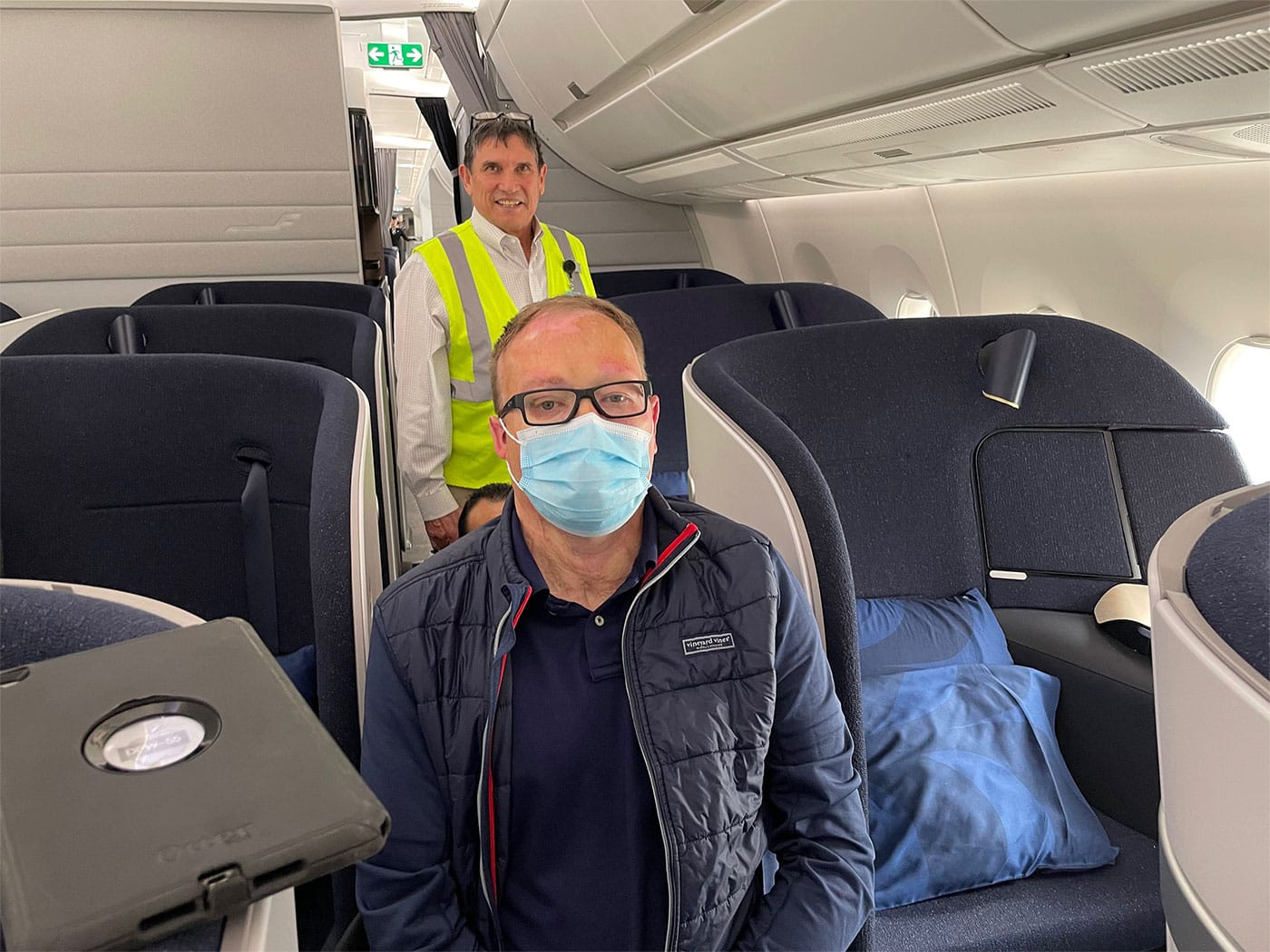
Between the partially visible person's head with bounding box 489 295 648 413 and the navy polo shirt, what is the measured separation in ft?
1.21

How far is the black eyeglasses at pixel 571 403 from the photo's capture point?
1426 millimetres

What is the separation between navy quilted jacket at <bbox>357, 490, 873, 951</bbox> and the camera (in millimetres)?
1260

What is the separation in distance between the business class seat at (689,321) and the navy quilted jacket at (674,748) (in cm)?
220

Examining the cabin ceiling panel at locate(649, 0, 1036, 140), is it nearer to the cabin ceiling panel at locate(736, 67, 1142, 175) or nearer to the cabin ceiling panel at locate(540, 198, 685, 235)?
the cabin ceiling panel at locate(736, 67, 1142, 175)

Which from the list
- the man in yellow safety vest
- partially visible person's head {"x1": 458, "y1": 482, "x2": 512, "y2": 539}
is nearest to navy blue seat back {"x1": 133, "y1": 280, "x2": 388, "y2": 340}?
the man in yellow safety vest

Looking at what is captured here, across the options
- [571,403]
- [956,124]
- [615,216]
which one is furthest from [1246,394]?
[615,216]

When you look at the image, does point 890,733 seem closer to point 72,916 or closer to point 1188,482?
point 1188,482

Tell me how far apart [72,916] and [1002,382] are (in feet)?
6.71

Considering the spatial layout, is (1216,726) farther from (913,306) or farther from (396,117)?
(396,117)

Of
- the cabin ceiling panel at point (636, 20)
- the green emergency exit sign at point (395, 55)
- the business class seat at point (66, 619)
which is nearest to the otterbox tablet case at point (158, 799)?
the business class seat at point (66, 619)

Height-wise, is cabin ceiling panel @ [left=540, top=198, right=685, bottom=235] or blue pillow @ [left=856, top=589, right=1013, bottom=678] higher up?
cabin ceiling panel @ [left=540, top=198, right=685, bottom=235]

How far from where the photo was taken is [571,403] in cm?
143

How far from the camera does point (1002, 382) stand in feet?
7.00

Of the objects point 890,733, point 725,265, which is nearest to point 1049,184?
point 890,733
